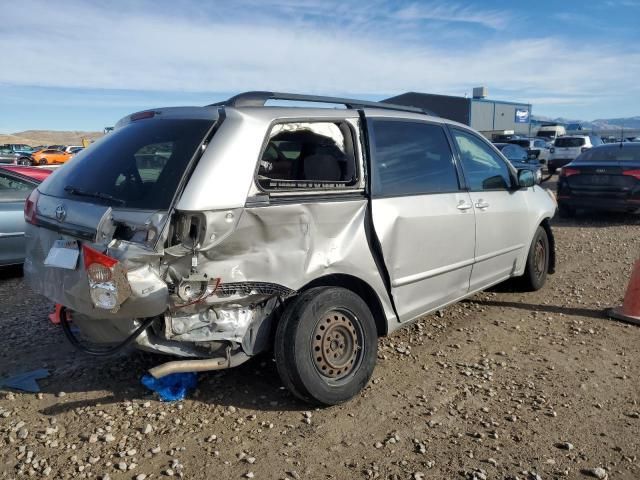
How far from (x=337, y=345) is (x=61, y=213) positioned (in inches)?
71.0

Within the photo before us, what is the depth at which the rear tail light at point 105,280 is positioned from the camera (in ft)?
8.61

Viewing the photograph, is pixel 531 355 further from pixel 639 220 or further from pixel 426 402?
pixel 639 220

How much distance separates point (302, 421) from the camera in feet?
10.4

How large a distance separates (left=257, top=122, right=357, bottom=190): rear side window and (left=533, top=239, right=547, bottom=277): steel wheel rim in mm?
2854

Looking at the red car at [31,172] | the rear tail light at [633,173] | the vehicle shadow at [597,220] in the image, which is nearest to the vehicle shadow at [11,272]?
the red car at [31,172]

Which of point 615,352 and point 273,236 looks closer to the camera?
point 273,236

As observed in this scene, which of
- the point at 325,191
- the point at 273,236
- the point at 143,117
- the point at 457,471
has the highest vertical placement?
the point at 143,117

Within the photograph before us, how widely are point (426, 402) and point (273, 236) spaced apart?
1457 mm

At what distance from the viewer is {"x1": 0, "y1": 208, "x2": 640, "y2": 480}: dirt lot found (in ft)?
9.02

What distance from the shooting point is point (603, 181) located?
31.9 ft

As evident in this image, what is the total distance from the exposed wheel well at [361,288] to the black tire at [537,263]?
2.43 meters

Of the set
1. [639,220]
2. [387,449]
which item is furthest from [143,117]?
[639,220]

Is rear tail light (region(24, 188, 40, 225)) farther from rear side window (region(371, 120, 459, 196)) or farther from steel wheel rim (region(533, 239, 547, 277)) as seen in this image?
steel wheel rim (region(533, 239, 547, 277))

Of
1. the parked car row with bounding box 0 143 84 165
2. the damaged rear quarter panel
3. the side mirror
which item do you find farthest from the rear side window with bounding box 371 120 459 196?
the parked car row with bounding box 0 143 84 165
